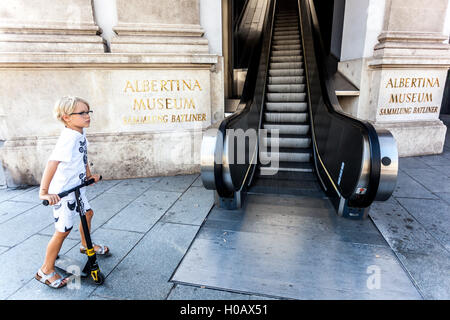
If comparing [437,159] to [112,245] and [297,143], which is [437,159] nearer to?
[297,143]

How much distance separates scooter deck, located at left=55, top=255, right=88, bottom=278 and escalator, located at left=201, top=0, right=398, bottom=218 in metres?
1.52

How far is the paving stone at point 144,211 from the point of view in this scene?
3.20 m

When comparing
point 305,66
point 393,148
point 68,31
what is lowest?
point 393,148

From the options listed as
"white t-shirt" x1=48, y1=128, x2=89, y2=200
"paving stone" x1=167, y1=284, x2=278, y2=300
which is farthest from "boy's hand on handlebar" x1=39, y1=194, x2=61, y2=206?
"paving stone" x1=167, y1=284, x2=278, y2=300

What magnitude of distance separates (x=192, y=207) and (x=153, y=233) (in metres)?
0.76

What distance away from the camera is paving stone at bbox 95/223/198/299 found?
7.08 feet

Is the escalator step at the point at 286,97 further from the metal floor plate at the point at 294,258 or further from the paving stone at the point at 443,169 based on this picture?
the metal floor plate at the point at 294,258

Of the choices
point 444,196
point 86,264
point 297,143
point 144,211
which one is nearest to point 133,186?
point 144,211

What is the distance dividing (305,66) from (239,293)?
19.4 feet

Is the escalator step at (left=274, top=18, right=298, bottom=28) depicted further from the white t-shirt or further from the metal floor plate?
the white t-shirt

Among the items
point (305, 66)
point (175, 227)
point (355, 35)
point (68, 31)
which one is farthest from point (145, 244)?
point (355, 35)

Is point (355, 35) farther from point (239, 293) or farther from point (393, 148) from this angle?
point (239, 293)
